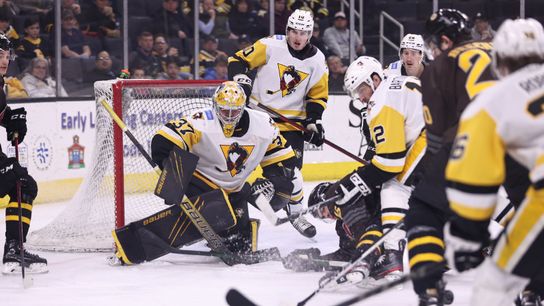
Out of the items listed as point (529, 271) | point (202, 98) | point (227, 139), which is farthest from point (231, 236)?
point (529, 271)

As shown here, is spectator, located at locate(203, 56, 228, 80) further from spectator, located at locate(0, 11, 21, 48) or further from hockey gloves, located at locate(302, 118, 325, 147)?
hockey gloves, located at locate(302, 118, 325, 147)

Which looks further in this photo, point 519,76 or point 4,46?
point 4,46

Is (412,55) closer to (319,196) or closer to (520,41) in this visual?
(319,196)

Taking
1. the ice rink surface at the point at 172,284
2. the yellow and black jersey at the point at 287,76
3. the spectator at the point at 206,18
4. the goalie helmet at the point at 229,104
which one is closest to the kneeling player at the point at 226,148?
the goalie helmet at the point at 229,104

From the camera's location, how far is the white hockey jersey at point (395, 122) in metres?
3.86

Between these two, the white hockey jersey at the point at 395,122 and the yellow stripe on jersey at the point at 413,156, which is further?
the yellow stripe on jersey at the point at 413,156

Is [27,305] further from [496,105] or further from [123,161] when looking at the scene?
[496,105]

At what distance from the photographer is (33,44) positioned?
6.70 metres

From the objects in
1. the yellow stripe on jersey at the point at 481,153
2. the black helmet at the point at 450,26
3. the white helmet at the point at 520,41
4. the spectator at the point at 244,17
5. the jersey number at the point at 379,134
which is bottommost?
the spectator at the point at 244,17

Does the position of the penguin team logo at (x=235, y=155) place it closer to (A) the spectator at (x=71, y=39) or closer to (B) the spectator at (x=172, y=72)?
(A) the spectator at (x=71, y=39)

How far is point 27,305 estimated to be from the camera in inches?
154

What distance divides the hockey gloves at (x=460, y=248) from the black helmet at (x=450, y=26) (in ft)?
2.94

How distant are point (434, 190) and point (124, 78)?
2.65m

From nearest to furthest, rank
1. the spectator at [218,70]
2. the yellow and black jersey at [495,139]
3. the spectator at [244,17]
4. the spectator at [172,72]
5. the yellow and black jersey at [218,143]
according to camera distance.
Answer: the yellow and black jersey at [495,139] → the yellow and black jersey at [218,143] → the spectator at [172,72] → the spectator at [218,70] → the spectator at [244,17]
